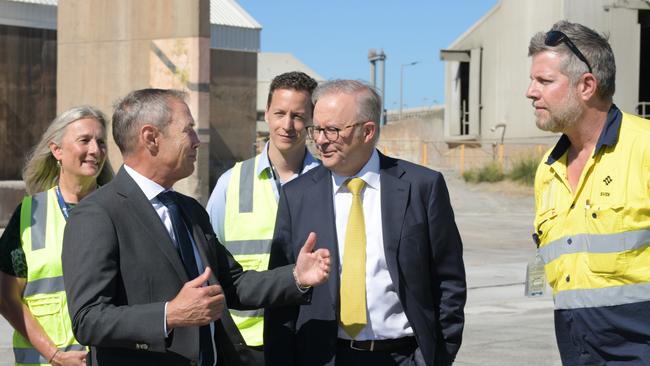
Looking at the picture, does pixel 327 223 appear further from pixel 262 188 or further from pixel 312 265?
pixel 262 188

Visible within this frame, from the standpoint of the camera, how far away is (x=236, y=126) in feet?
102

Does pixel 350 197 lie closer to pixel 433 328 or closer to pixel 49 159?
pixel 433 328

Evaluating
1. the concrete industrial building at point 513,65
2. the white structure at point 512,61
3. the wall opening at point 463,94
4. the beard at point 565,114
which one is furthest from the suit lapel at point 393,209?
the wall opening at point 463,94

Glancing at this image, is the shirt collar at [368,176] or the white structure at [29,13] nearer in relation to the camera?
the shirt collar at [368,176]

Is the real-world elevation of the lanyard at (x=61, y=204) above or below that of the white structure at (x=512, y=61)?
below

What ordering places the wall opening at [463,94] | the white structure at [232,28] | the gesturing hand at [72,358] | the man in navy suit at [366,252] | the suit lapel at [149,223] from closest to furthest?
the suit lapel at [149,223], the man in navy suit at [366,252], the gesturing hand at [72,358], the white structure at [232,28], the wall opening at [463,94]

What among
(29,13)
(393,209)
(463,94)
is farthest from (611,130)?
(463,94)

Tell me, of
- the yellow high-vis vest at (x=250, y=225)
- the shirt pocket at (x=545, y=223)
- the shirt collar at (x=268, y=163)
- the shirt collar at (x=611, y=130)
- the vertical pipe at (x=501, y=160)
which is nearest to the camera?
the shirt collar at (x=611, y=130)

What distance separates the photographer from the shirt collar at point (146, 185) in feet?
13.8

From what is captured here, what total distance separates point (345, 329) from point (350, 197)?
56 centimetres

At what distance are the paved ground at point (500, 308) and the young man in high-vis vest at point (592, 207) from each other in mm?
5250

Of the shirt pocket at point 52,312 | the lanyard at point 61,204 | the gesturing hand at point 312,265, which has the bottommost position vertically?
the shirt pocket at point 52,312

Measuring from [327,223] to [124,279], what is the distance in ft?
3.46

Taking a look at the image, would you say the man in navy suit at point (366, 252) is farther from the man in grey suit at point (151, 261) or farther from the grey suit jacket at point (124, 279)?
the grey suit jacket at point (124, 279)
